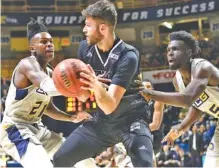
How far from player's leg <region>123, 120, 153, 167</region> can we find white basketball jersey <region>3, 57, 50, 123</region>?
0.98m

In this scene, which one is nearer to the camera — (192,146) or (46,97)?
(46,97)

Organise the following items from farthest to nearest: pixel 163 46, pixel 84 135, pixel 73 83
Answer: pixel 163 46 → pixel 84 135 → pixel 73 83

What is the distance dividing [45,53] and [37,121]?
0.72 metres

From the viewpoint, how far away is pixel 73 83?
3455mm

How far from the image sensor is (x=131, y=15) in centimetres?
1995

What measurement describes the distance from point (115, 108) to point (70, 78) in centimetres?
62

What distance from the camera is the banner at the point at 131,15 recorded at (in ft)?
61.5

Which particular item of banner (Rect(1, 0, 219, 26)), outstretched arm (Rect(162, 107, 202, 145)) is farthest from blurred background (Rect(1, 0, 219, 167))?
outstretched arm (Rect(162, 107, 202, 145))

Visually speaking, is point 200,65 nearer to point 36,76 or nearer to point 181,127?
point 181,127

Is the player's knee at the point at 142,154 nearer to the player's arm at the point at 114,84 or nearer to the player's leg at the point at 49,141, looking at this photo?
the player's arm at the point at 114,84

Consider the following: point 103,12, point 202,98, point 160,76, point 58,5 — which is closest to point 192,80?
point 202,98

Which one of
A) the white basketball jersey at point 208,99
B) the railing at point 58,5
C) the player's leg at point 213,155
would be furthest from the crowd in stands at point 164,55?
the player's leg at point 213,155

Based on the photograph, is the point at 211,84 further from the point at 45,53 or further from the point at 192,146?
the point at 192,146

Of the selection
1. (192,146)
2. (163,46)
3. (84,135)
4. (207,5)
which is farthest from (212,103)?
(163,46)
